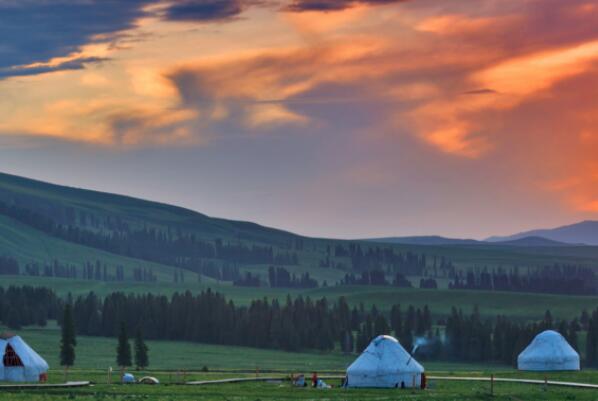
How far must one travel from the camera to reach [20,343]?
11462cm

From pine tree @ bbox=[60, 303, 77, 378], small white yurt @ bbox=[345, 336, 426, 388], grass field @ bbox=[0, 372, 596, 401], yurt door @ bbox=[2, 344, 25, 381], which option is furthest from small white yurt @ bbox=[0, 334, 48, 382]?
pine tree @ bbox=[60, 303, 77, 378]

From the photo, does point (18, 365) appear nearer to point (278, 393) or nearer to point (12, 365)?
point (12, 365)

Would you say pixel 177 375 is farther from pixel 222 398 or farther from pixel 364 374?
pixel 222 398

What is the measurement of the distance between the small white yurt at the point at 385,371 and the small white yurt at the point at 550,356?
1251 inches

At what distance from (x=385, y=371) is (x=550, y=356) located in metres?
34.7

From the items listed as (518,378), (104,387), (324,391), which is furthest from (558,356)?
(104,387)

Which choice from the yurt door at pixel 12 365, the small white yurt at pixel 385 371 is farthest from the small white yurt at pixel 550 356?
the yurt door at pixel 12 365

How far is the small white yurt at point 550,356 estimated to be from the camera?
136125mm

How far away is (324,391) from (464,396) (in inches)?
432

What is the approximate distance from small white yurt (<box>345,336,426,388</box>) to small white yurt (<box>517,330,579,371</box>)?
104 feet

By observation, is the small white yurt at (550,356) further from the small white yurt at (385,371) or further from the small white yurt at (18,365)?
the small white yurt at (18,365)

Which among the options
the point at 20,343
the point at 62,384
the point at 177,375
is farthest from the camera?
the point at 177,375

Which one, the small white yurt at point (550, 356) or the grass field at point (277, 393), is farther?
the small white yurt at point (550, 356)

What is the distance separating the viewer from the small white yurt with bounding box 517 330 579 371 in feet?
447
